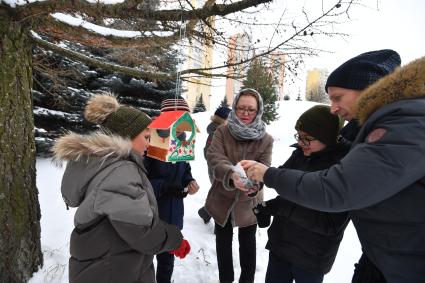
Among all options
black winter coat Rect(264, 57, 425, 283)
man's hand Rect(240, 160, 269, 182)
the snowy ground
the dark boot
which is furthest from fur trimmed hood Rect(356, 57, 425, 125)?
the dark boot

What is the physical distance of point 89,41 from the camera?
2.89 metres

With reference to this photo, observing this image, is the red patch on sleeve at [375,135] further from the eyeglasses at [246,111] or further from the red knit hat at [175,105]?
the eyeglasses at [246,111]

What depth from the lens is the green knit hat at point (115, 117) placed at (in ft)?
6.18

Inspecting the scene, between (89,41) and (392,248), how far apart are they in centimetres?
292

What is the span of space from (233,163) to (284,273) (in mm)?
1037

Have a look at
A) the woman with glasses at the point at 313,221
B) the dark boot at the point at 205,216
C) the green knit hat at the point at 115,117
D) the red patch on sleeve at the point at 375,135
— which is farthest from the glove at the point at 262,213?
the dark boot at the point at 205,216

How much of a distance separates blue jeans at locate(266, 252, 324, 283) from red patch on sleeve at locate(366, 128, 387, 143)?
4.03 ft

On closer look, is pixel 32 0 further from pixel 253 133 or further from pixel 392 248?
pixel 392 248

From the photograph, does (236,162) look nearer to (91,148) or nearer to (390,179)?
(91,148)

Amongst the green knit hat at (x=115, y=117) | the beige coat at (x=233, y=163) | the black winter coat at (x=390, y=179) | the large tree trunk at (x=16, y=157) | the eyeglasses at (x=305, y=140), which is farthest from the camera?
the beige coat at (x=233, y=163)

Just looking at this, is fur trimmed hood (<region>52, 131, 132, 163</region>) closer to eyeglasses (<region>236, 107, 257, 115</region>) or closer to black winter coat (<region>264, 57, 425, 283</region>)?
black winter coat (<region>264, 57, 425, 283</region>)

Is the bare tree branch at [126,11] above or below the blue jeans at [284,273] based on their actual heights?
above

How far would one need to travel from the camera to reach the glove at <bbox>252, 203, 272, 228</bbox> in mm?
2197

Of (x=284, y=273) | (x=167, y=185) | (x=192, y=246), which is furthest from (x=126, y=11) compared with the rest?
(x=192, y=246)
